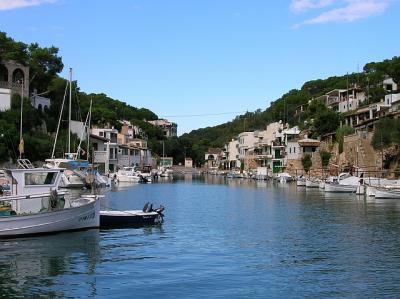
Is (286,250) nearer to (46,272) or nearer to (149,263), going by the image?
(149,263)

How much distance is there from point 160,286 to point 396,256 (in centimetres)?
1001

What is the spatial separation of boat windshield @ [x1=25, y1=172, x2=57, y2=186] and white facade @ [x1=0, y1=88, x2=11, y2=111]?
49.2m

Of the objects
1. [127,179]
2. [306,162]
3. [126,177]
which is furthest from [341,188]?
[126,177]

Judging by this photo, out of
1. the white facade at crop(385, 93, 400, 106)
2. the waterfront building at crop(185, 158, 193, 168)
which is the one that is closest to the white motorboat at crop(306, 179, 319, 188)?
the white facade at crop(385, 93, 400, 106)

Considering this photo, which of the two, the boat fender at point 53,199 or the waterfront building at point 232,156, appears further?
the waterfront building at point 232,156

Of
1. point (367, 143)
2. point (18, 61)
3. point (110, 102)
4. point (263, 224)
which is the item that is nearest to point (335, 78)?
point (110, 102)

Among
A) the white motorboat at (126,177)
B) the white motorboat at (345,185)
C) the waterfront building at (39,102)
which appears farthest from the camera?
the white motorboat at (126,177)

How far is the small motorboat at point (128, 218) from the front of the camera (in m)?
30.0

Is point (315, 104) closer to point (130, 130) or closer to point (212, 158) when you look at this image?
point (130, 130)

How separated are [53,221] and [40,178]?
248cm

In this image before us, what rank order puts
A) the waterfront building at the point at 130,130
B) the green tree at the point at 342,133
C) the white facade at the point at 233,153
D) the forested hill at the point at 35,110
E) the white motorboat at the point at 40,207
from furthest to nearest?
the white facade at the point at 233,153 → the waterfront building at the point at 130,130 → the green tree at the point at 342,133 → the forested hill at the point at 35,110 → the white motorboat at the point at 40,207

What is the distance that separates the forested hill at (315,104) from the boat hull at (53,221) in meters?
75.1

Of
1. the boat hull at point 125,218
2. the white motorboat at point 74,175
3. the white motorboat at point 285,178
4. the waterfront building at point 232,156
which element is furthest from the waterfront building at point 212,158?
the boat hull at point 125,218

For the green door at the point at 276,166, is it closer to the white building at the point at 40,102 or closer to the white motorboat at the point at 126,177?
the white motorboat at the point at 126,177
